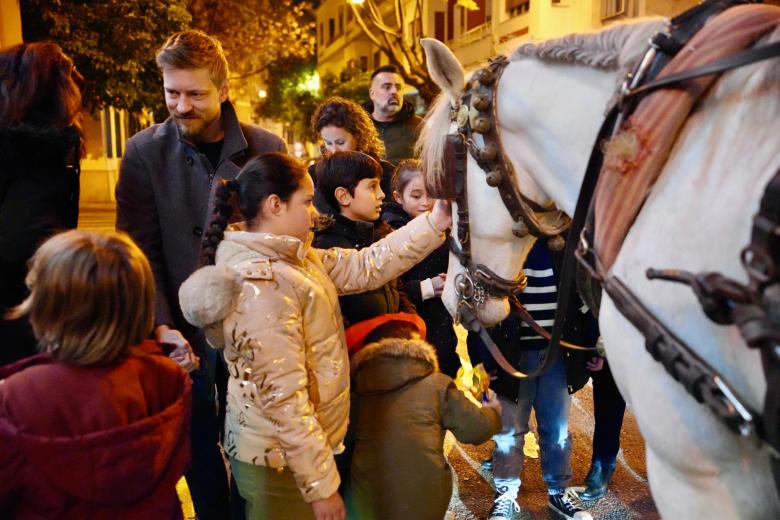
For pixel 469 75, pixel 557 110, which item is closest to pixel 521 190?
pixel 557 110

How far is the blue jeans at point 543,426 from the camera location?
10.0 feet

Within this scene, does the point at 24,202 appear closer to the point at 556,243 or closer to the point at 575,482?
the point at 556,243

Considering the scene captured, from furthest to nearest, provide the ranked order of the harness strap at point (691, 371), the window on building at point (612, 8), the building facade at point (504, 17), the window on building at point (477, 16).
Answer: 1. the window on building at point (477, 16)
2. the window on building at point (612, 8)
3. the building facade at point (504, 17)
4. the harness strap at point (691, 371)

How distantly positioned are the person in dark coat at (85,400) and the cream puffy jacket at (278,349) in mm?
302

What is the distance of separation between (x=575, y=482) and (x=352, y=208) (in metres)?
2.04

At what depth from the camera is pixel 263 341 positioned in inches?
72.1

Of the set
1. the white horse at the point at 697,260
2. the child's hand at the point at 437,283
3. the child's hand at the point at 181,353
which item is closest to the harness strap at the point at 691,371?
the white horse at the point at 697,260

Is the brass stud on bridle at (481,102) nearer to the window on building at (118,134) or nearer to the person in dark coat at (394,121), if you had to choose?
the person in dark coat at (394,121)

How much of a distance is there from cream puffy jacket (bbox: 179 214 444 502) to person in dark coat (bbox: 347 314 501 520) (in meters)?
0.20

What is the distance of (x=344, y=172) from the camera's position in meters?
2.63

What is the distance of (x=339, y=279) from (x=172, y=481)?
0.96m

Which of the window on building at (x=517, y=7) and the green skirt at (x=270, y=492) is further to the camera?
the window on building at (x=517, y=7)

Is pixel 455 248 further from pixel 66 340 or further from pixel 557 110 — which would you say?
pixel 66 340

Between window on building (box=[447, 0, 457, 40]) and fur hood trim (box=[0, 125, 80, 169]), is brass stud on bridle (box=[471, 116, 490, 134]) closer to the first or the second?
fur hood trim (box=[0, 125, 80, 169])
